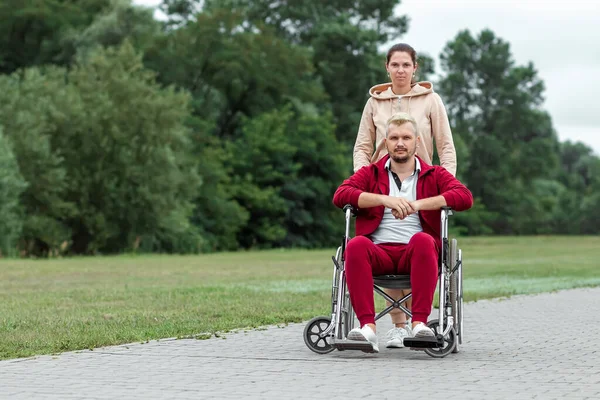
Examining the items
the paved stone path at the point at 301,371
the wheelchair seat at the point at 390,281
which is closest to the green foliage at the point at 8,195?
the paved stone path at the point at 301,371

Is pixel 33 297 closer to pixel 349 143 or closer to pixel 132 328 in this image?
pixel 132 328

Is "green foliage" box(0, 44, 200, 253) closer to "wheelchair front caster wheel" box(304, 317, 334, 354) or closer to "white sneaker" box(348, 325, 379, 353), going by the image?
"wheelchair front caster wheel" box(304, 317, 334, 354)

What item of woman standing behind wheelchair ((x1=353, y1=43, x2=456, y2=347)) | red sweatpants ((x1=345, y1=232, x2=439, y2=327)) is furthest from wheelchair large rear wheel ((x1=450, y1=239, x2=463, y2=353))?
woman standing behind wheelchair ((x1=353, y1=43, x2=456, y2=347))

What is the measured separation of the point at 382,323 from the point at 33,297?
635 centimetres

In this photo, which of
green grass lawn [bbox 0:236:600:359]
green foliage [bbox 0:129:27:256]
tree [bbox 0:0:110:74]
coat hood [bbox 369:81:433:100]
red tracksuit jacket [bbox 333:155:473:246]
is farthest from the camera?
tree [bbox 0:0:110:74]

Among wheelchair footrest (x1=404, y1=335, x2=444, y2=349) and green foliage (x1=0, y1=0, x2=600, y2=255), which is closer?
wheelchair footrest (x1=404, y1=335, x2=444, y2=349)

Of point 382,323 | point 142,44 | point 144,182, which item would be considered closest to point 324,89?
point 142,44

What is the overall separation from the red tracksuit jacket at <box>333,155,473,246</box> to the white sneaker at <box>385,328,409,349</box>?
709 mm

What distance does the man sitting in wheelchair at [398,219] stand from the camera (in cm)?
786

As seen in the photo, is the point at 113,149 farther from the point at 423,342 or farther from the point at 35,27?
the point at 423,342

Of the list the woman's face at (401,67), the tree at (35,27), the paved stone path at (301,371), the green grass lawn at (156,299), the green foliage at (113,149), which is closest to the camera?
the paved stone path at (301,371)

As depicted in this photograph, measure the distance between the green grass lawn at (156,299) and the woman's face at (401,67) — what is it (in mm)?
2764

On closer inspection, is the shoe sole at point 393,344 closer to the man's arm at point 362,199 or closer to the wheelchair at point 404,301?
the wheelchair at point 404,301

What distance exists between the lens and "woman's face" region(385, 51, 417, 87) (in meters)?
8.75
